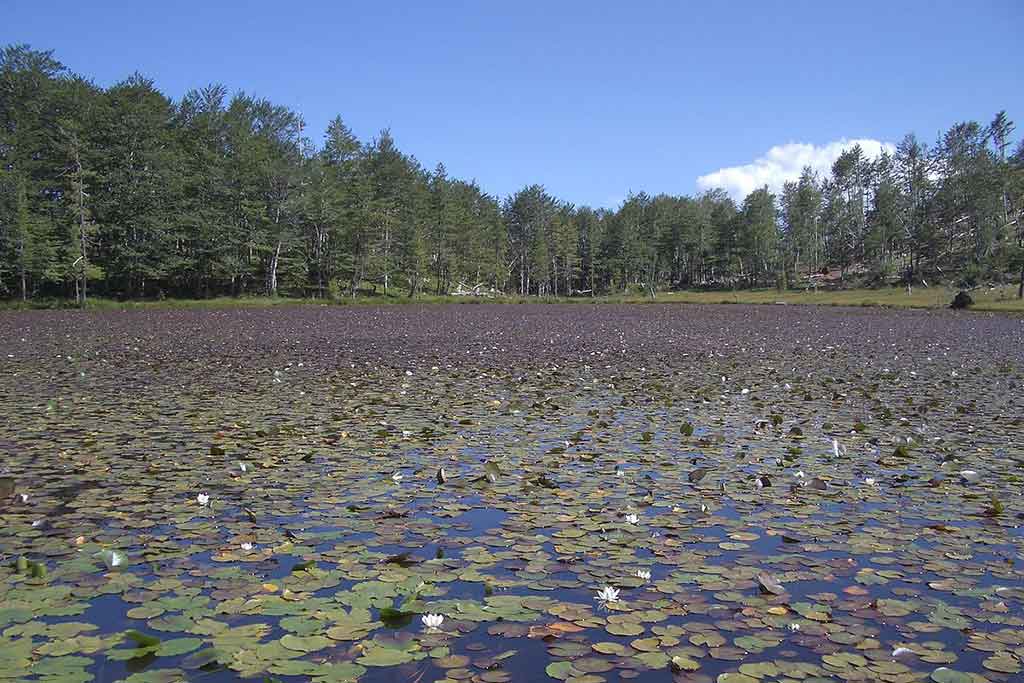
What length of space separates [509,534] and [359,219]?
59.2 m

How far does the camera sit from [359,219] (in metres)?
61.5

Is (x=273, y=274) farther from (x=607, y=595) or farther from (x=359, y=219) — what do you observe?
(x=607, y=595)

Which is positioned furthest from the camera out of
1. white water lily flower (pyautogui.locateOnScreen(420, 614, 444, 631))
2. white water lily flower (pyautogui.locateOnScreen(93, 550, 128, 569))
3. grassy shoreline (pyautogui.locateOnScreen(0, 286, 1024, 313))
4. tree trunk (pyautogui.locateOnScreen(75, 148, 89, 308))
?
grassy shoreline (pyautogui.locateOnScreen(0, 286, 1024, 313))

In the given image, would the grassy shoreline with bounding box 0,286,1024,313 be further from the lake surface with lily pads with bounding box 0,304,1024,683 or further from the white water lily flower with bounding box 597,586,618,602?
the white water lily flower with bounding box 597,586,618,602

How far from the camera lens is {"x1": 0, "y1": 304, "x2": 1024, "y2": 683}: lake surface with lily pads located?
3338 mm

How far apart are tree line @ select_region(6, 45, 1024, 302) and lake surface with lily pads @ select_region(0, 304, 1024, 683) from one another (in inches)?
1670

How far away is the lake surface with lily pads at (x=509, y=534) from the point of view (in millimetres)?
3338

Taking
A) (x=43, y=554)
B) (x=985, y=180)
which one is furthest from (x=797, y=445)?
(x=985, y=180)

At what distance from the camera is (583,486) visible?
20.4ft

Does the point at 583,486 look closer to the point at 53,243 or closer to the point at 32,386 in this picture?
the point at 32,386

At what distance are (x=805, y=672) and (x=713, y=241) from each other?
9106 centimetres

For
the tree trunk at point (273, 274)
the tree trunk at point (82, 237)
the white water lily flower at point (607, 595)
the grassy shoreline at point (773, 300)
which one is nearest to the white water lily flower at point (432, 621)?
the white water lily flower at point (607, 595)

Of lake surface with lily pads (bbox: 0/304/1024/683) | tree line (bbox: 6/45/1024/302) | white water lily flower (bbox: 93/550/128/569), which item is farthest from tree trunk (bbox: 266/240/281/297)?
white water lily flower (bbox: 93/550/128/569)

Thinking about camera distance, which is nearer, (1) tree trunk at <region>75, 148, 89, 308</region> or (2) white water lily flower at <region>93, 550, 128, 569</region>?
(2) white water lily flower at <region>93, 550, 128, 569</region>
